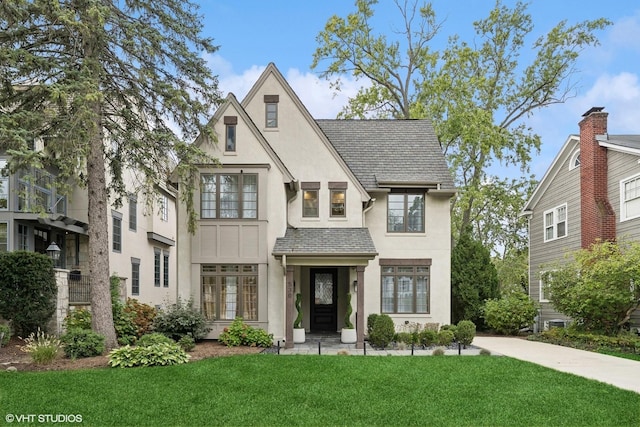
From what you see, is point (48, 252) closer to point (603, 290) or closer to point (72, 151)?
point (72, 151)

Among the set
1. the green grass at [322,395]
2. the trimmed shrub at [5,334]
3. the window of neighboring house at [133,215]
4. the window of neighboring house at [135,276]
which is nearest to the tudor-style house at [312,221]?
the trimmed shrub at [5,334]

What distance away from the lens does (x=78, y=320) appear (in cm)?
1528

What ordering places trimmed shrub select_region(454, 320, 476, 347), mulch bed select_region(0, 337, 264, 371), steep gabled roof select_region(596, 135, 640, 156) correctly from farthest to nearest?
steep gabled roof select_region(596, 135, 640, 156)
trimmed shrub select_region(454, 320, 476, 347)
mulch bed select_region(0, 337, 264, 371)

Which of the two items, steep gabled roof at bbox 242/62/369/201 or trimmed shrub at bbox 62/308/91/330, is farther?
steep gabled roof at bbox 242/62/369/201

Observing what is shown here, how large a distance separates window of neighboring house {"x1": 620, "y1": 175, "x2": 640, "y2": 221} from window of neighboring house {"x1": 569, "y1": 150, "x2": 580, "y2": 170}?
337 centimetres

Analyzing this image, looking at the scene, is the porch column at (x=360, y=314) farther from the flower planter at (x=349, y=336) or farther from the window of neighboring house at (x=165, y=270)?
the window of neighboring house at (x=165, y=270)

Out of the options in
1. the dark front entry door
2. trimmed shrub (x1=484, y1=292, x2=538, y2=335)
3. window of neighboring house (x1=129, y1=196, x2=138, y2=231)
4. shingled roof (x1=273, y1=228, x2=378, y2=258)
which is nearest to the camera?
shingled roof (x1=273, y1=228, x2=378, y2=258)

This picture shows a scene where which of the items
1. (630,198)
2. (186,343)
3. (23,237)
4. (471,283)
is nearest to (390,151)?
(471,283)

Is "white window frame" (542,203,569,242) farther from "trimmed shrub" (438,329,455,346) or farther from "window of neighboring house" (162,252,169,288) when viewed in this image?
"window of neighboring house" (162,252,169,288)

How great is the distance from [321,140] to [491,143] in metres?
11.9

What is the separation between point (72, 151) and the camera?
39.7 ft

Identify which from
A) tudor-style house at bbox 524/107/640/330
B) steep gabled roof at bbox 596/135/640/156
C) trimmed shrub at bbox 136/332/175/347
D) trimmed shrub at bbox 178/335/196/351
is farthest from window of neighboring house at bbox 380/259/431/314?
trimmed shrub at bbox 136/332/175/347

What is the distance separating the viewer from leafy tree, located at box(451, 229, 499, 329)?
69.9 feet

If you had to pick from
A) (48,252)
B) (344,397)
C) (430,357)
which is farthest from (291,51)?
(344,397)
